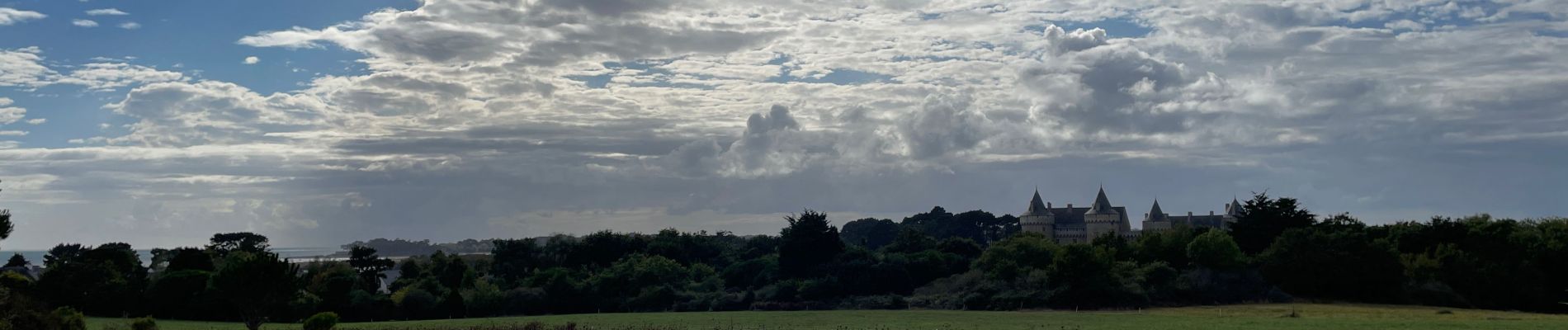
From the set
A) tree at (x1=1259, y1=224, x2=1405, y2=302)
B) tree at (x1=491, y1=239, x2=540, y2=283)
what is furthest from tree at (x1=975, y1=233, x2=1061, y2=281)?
tree at (x1=491, y1=239, x2=540, y2=283)

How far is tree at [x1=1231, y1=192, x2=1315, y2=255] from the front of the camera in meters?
79.9

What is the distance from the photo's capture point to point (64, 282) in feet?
221

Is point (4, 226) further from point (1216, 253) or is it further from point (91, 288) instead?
point (1216, 253)

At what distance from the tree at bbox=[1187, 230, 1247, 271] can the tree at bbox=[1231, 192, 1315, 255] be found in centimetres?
844

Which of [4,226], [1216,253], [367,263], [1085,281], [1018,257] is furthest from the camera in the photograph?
[367,263]

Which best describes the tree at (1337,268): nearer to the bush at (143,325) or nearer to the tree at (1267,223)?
the tree at (1267,223)

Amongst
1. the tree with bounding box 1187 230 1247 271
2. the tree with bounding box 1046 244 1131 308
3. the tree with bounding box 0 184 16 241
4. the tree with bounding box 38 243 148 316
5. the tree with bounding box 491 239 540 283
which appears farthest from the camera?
the tree with bounding box 491 239 540 283

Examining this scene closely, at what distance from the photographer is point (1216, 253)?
71.1 m

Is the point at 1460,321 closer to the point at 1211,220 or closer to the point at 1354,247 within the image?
the point at 1354,247

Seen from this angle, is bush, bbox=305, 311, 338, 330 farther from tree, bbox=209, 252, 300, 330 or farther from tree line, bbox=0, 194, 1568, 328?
tree line, bbox=0, 194, 1568, 328

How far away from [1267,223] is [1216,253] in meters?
11.2

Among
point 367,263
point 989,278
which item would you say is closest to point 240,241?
point 367,263

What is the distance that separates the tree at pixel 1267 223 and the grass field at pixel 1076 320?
15241 mm

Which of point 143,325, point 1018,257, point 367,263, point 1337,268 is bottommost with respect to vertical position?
point 143,325
